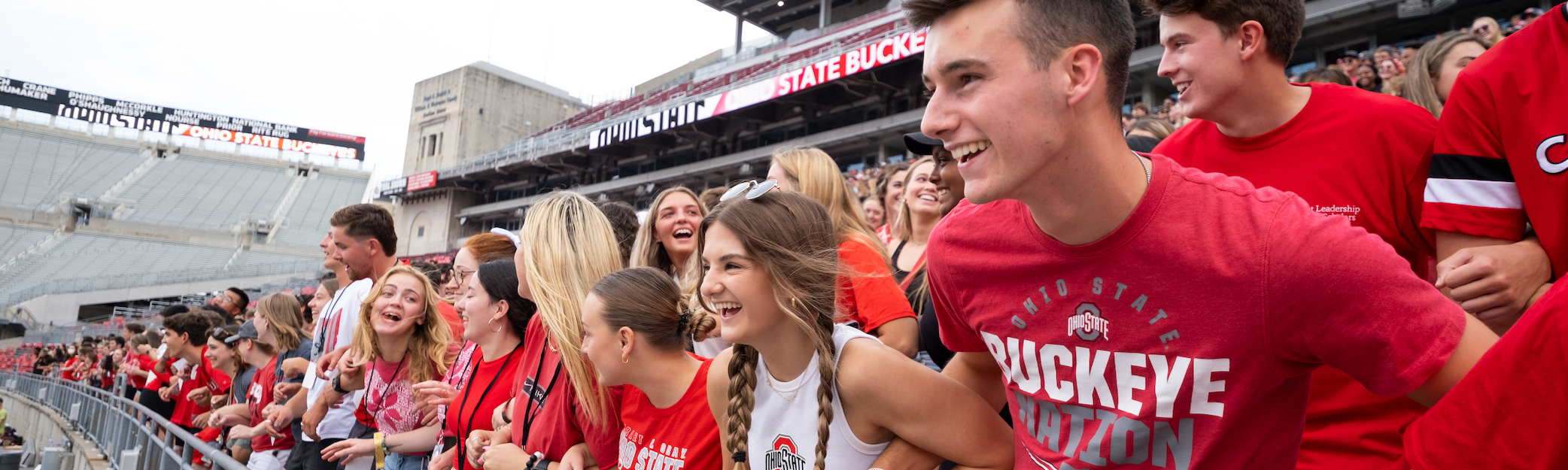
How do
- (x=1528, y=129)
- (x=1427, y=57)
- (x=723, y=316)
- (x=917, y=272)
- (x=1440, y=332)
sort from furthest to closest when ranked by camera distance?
(x=917, y=272) → (x=1427, y=57) → (x=723, y=316) → (x=1528, y=129) → (x=1440, y=332)

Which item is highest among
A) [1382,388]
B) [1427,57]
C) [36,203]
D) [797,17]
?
[797,17]

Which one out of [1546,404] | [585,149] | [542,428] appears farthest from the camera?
[585,149]

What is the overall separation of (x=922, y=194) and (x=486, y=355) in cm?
204

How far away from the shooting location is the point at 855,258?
9.16 feet

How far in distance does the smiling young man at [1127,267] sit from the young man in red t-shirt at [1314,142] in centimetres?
21

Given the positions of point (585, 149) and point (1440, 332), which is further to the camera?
point (585, 149)

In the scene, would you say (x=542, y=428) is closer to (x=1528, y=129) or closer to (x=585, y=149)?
(x=1528, y=129)

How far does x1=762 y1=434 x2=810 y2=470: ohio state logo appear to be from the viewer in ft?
6.41

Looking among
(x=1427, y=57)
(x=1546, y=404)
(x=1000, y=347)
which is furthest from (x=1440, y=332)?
(x=1427, y=57)

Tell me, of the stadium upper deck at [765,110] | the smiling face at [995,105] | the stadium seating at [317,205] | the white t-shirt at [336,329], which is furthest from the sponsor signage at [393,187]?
the smiling face at [995,105]

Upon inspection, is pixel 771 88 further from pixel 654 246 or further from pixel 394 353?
pixel 654 246

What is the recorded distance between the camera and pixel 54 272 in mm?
38219

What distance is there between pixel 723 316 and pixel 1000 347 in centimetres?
80

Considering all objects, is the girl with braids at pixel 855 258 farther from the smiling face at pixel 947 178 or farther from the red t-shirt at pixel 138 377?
the red t-shirt at pixel 138 377
